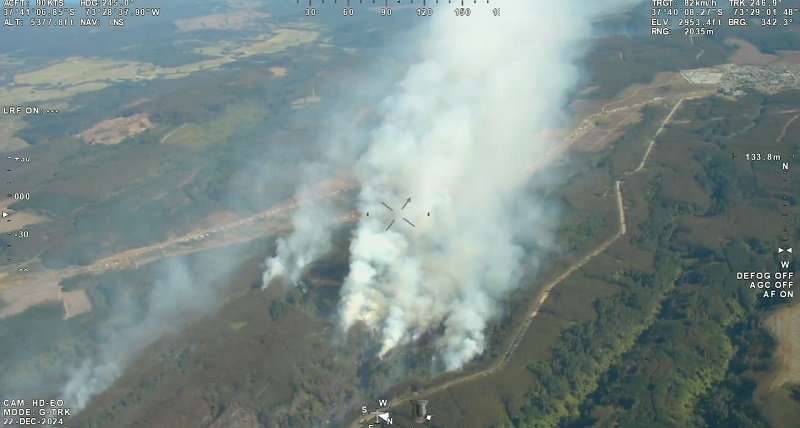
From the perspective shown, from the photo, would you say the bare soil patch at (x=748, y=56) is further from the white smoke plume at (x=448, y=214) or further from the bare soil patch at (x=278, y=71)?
the bare soil patch at (x=278, y=71)

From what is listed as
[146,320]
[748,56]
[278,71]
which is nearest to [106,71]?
[278,71]

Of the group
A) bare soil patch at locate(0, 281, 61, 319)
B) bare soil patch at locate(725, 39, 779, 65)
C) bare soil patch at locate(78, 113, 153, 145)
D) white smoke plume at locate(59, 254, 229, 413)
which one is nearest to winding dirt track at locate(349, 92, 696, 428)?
white smoke plume at locate(59, 254, 229, 413)

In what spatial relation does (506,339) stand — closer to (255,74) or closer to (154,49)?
(255,74)

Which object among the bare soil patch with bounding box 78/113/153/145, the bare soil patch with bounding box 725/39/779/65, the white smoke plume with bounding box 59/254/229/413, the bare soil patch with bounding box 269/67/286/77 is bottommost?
the white smoke plume with bounding box 59/254/229/413

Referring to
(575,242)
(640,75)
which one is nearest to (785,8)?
(640,75)
